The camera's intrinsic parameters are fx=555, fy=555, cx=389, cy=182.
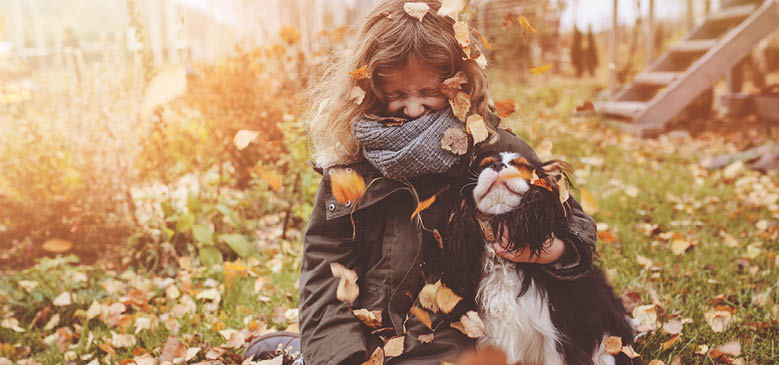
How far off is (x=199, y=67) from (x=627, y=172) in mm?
4024

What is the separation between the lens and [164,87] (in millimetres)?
4023

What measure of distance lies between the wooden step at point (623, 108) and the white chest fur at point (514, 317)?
575 centimetres

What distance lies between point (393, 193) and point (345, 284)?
35cm

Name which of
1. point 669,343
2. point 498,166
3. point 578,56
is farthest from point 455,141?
point 578,56

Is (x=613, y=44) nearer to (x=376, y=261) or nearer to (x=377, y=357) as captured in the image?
(x=376, y=261)

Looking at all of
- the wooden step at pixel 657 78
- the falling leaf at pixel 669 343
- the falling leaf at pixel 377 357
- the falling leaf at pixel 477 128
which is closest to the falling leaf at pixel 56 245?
the falling leaf at pixel 377 357

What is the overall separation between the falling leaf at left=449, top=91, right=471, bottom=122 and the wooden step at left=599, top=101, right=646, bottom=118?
5.67m

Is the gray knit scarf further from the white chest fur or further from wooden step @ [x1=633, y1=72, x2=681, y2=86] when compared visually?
wooden step @ [x1=633, y1=72, x2=681, y2=86]

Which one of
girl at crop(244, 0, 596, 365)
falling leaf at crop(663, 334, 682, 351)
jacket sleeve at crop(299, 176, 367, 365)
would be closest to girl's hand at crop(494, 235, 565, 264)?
girl at crop(244, 0, 596, 365)

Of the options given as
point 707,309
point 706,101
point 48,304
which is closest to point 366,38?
point 707,309

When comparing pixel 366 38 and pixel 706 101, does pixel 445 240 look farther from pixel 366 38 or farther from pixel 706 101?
pixel 706 101

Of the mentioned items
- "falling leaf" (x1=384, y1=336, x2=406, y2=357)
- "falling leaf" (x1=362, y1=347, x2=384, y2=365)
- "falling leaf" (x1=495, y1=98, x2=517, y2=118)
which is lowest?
"falling leaf" (x1=362, y1=347, x2=384, y2=365)

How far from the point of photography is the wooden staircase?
6.10 metres

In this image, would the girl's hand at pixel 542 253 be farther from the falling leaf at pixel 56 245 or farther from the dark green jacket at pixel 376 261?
the falling leaf at pixel 56 245
